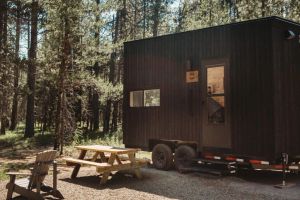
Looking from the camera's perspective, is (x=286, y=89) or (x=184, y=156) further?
(x=184, y=156)

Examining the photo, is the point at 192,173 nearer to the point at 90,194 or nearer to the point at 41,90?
the point at 90,194

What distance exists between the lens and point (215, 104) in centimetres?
1142

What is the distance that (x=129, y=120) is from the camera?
13.8 metres

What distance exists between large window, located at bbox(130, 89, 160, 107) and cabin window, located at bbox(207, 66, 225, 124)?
2.05 m

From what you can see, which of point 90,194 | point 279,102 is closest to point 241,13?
point 279,102

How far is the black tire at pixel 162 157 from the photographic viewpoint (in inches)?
483

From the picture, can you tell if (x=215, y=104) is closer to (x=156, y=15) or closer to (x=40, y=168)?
(x=40, y=168)

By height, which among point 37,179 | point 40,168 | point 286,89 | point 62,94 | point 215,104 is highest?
point 62,94

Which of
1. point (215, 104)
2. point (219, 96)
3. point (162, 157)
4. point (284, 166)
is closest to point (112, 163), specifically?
point (162, 157)

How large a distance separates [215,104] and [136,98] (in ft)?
10.8

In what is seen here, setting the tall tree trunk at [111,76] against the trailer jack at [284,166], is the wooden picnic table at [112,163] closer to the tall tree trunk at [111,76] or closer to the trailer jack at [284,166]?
the trailer jack at [284,166]

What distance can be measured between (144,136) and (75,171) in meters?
2.95

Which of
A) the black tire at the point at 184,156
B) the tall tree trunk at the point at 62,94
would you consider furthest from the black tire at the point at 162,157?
the tall tree trunk at the point at 62,94

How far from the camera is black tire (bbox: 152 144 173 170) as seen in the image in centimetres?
1226
